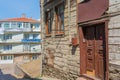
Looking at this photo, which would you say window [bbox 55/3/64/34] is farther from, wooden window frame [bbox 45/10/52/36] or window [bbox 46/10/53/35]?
wooden window frame [bbox 45/10/52/36]

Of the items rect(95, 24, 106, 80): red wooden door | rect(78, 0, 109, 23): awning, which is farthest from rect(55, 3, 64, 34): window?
rect(95, 24, 106, 80): red wooden door

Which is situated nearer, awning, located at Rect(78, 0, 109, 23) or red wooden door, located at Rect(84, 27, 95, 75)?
awning, located at Rect(78, 0, 109, 23)

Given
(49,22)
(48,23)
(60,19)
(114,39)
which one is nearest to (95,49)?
(114,39)

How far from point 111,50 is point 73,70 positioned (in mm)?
3460

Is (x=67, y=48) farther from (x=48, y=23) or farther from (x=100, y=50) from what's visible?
(x=48, y=23)

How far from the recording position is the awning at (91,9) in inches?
359

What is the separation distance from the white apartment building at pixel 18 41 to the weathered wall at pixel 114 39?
49.2 meters

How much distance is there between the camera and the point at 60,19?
1394 cm

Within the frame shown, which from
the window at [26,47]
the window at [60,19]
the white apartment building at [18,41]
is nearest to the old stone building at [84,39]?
the window at [60,19]

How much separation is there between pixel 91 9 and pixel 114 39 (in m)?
2.02

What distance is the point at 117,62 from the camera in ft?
27.2

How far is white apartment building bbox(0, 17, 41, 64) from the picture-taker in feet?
188

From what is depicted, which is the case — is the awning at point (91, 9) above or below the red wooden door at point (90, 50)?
above

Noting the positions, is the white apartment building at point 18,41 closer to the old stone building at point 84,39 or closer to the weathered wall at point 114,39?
the old stone building at point 84,39
